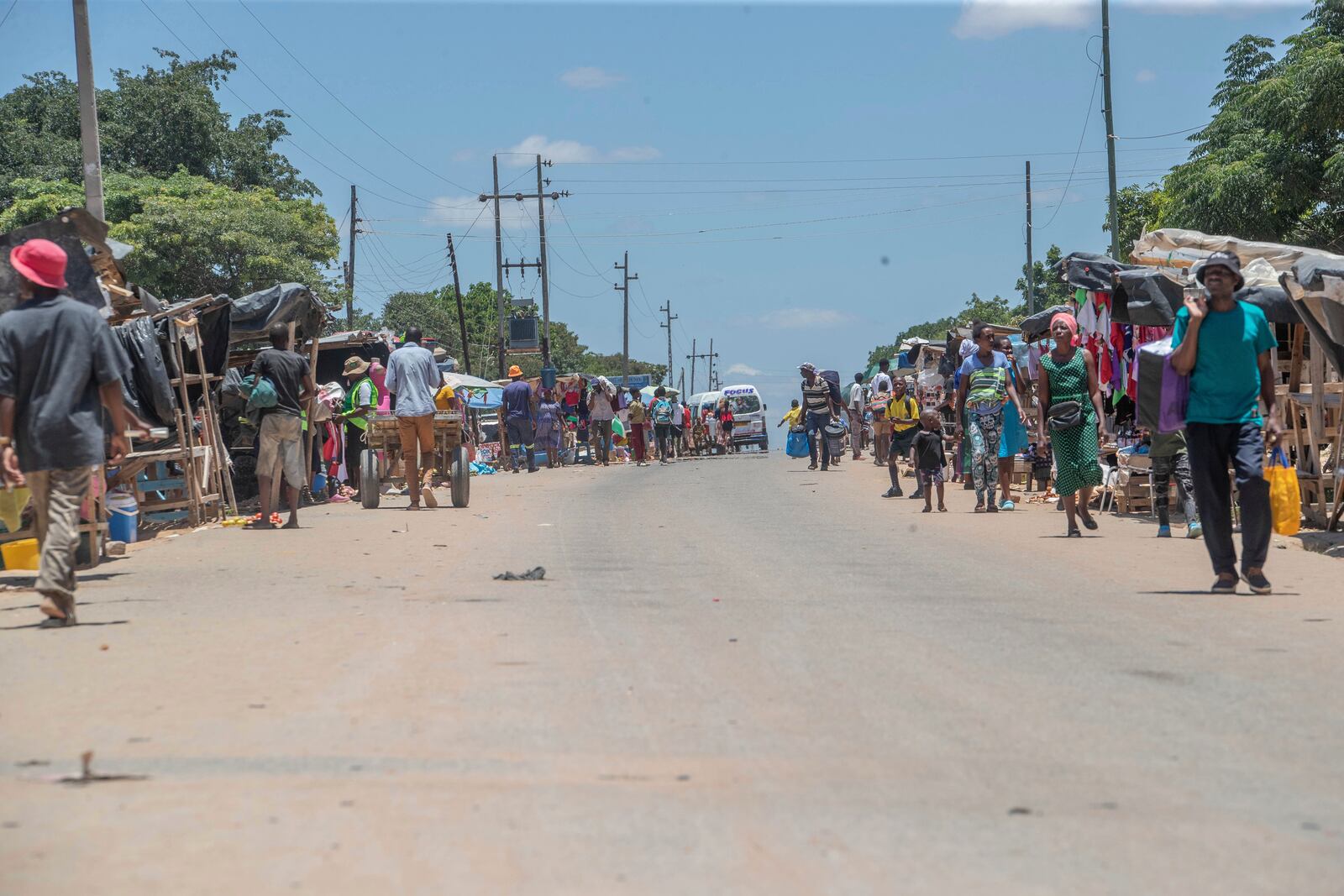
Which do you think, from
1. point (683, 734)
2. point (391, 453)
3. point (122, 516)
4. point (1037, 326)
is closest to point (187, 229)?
point (391, 453)

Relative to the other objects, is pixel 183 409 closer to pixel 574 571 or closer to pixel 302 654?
pixel 574 571

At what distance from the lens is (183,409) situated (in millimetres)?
15602

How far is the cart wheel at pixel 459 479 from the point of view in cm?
1775

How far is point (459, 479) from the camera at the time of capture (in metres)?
17.8

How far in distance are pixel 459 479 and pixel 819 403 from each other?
10997mm

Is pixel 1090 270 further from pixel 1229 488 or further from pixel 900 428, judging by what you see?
pixel 1229 488

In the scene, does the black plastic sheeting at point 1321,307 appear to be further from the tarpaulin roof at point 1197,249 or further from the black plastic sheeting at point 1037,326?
the black plastic sheeting at point 1037,326

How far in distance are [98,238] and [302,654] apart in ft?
23.2

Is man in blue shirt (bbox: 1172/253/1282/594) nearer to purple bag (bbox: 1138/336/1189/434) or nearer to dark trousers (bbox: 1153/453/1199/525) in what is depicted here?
purple bag (bbox: 1138/336/1189/434)

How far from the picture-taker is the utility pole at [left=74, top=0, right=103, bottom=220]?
1722 centimetres

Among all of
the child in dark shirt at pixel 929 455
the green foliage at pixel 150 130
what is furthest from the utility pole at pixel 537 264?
the child in dark shirt at pixel 929 455

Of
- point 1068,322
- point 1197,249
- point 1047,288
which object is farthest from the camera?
point 1047,288

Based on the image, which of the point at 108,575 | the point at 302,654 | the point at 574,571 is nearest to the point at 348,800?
the point at 302,654

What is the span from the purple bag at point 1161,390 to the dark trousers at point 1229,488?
136 mm
